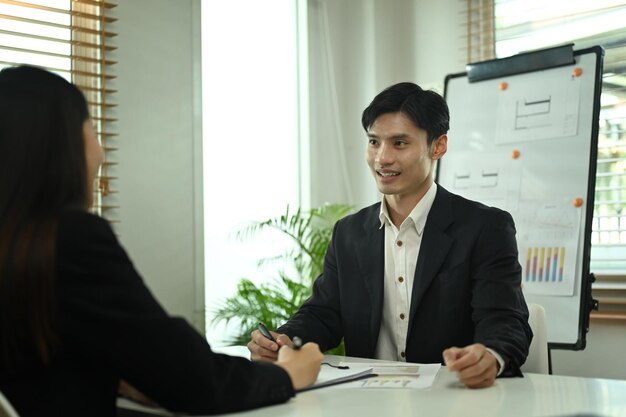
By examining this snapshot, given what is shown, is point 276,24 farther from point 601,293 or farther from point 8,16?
point 601,293

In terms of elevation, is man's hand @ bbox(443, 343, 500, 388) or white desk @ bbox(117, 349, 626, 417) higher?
man's hand @ bbox(443, 343, 500, 388)

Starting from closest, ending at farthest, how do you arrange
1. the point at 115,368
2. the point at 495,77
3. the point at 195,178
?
1. the point at 115,368
2. the point at 495,77
3. the point at 195,178

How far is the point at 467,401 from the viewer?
5.08 ft

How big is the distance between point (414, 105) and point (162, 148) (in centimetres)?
185

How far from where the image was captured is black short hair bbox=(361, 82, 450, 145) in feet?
7.91

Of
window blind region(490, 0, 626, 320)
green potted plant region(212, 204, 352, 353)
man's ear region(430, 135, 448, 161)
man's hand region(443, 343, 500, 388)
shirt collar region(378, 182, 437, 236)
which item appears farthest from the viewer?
green potted plant region(212, 204, 352, 353)

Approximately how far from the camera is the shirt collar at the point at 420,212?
94.2 inches

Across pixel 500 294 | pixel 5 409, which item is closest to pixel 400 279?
pixel 500 294

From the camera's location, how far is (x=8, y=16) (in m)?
3.30

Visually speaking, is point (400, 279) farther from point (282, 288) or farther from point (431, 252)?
point (282, 288)

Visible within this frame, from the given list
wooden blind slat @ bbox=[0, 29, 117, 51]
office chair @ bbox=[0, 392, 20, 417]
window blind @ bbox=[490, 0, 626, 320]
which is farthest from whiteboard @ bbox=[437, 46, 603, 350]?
office chair @ bbox=[0, 392, 20, 417]

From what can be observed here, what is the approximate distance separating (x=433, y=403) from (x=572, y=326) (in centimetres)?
185

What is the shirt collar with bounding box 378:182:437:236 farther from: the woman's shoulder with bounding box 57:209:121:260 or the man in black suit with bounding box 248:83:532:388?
the woman's shoulder with bounding box 57:209:121:260

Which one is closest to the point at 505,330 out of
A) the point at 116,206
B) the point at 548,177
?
the point at 548,177
